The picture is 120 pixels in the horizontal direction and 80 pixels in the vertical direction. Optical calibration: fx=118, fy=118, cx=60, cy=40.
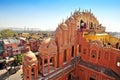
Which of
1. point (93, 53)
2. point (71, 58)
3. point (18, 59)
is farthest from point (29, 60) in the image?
point (18, 59)

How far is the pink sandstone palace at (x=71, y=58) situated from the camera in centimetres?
1933

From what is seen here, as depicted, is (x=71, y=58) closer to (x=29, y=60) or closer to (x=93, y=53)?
(x=93, y=53)

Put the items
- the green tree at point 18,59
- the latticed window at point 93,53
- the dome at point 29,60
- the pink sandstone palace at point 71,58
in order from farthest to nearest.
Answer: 1. the green tree at point 18,59
2. the latticed window at point 93,53
3. the pink sandstone palace at point 71,58
4. the dome at point 29,60

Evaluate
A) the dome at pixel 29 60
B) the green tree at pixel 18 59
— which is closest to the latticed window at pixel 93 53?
the dome at pixel 29 60

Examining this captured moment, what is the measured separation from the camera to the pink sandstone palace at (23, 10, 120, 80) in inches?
761

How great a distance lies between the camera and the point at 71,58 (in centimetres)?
2538

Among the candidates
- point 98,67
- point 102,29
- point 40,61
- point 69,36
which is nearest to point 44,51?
point 40,61

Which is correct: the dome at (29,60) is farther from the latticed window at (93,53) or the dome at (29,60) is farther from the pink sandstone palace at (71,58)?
the latticed window at (93,53)

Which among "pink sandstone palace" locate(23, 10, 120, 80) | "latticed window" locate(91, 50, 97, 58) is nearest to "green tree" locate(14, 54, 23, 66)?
"pink sandstone palace" locate(23, 10, 120, 80)

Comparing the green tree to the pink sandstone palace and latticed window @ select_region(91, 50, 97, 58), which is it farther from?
latticed window @ select_region(91, 50, 97, 58)

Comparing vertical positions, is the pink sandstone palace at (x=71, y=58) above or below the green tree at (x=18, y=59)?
above

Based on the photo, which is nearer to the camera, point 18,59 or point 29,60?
point 29,60

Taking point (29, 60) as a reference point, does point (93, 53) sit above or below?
below

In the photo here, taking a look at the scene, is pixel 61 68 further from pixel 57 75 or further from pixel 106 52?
pixel 106 52
